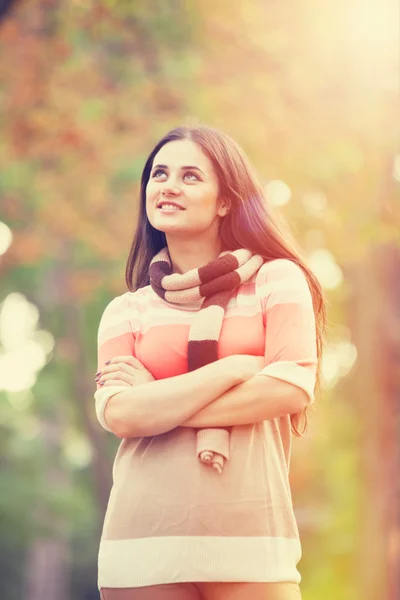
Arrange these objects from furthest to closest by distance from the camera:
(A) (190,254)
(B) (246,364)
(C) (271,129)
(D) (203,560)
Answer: (C) (271,129), (A) (190,254), (B) (246,364), (D) (203,560)

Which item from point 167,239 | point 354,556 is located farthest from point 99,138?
point 167,239

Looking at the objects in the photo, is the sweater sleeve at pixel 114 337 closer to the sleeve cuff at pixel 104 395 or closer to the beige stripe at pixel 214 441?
the sleeve cuff at pixel 104 395

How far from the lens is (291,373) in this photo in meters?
2.63

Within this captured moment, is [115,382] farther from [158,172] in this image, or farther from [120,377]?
[158,172]

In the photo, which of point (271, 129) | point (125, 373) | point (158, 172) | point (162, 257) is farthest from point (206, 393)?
point (271, 129)

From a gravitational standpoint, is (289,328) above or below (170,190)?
below

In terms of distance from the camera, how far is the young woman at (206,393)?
258 cm

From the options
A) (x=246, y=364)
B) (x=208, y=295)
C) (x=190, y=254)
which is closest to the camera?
(x=246, y=364)

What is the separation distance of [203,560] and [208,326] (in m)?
0.58

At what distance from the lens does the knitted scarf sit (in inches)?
103

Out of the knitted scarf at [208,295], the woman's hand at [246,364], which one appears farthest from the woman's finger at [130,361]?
the woman's hand at [246,364]

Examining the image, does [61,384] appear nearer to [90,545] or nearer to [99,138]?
[90,545]

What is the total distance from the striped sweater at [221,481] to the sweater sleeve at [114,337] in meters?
0.03

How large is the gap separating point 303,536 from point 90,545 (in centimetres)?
399
